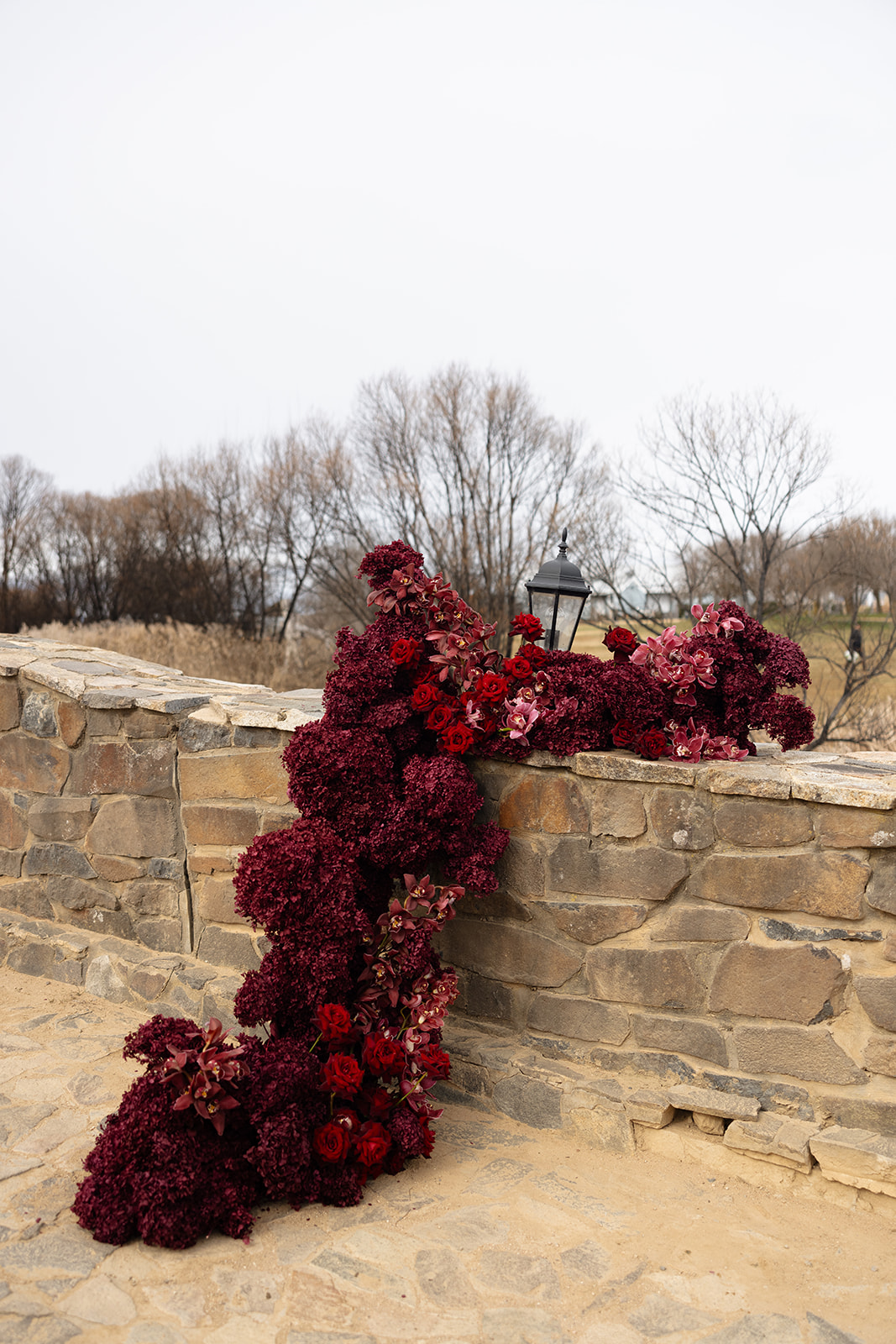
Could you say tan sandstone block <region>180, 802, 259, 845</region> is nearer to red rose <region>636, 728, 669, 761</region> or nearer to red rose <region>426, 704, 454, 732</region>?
red rose <region>426, 704, 454, 732</region>

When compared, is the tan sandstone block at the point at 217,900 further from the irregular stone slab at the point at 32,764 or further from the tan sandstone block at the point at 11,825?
the tan sandstone block at the point at 11,825

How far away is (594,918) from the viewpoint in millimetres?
3080

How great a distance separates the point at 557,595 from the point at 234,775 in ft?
5.17

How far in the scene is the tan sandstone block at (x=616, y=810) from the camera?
2.98 meters

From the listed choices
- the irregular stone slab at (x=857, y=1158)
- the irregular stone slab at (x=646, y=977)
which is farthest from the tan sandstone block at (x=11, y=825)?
the irregular stone slab at (x=857, y=1158)

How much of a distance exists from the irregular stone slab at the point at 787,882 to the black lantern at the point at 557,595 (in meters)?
1.39

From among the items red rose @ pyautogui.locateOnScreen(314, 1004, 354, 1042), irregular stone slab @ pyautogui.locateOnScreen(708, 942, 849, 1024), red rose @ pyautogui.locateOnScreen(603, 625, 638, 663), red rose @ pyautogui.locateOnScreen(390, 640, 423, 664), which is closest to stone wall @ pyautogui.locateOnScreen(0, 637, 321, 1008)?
red rose @ pyautogui.locateOnScreen(390, 640, 423, 664)

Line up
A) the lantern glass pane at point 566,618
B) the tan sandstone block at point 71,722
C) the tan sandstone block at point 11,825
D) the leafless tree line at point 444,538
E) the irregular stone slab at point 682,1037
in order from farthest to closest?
the leafless tree line at point 444,538 < the tan sandstone block at point 11,825 < the lantern glass pane at point 566,618 < the tan sandstone block at point 71,722 < the irregular stone slab at point 682,1037

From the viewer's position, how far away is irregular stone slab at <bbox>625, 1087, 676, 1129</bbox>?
9.84 ft

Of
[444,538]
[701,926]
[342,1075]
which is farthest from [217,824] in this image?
[444,538]

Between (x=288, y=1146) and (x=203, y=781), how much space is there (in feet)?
5.12

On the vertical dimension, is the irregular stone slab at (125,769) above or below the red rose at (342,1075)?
above

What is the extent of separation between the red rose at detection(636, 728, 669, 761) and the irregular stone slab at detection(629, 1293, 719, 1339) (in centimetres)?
148

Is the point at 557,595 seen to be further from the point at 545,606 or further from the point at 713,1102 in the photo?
the point at 713,1102
